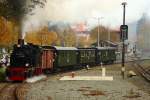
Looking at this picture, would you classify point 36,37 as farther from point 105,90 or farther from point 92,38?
point 105,90

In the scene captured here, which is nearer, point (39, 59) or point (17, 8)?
point (17, 8)

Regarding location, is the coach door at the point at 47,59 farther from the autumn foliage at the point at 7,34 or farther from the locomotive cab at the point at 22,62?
the autumn foliage at the point at 7,34

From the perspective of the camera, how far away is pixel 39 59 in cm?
3303

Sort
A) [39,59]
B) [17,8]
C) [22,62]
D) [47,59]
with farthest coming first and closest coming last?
[47,59]
[39,59]
[17,8]
[22,62]

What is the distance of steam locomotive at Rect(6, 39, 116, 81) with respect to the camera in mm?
30406

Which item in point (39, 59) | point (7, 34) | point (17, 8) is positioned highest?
point (17, 8)

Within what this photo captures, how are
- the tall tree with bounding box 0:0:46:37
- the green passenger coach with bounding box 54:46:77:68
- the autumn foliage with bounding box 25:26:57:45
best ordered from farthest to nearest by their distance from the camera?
the autumn foliage with bounding box 25:26:57:45 → the green passenger coach with bounding box 54:46:77:68 → the tall tree with bounding box 0:0:46:37

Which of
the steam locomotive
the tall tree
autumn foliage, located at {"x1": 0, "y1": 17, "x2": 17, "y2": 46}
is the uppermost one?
the tall tree

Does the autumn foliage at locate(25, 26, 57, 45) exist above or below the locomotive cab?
above

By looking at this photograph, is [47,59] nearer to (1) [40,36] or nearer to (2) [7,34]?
(2) [7,34]

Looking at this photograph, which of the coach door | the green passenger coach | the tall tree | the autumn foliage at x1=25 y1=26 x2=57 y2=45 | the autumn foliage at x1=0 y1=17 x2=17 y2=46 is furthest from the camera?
the autumn foliage at x1=25 y1=26 x2=57 y2=45

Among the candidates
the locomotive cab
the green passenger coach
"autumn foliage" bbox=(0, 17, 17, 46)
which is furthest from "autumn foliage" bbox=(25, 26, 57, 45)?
the locomotive cab

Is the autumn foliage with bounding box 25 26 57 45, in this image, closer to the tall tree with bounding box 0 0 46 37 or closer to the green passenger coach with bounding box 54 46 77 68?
the green passenger coach with bounding box 54 46 77 68

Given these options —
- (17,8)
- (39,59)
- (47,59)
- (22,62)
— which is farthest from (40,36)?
(22,62)
